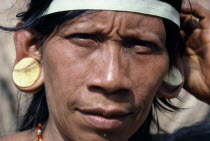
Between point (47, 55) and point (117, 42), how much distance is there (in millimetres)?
409

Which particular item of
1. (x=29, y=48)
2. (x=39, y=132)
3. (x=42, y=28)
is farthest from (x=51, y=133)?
(x=42, y=28)

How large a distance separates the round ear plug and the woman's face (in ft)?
1.09

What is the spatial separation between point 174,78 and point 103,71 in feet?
2.55

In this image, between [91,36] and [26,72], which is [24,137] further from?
Result: [91,36]

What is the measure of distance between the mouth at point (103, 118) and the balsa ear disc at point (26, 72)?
1.46 feet

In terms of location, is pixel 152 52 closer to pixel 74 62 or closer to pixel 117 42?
pixel 117 42

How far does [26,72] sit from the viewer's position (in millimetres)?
2650

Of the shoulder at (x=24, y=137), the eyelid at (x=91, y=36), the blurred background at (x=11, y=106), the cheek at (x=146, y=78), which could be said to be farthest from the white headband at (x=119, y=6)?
the blurred background at (x=11, y=106)

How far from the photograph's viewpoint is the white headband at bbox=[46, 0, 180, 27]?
2338 millimetres

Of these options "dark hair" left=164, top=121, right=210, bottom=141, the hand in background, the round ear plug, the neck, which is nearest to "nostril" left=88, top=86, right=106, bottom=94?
the neck

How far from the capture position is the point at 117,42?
2.37m

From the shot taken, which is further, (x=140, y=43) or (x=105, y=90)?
(x=140, y=43)

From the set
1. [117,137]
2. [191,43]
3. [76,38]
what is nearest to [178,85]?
[191,43]

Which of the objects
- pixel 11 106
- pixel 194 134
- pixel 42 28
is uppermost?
pixel 42 28
